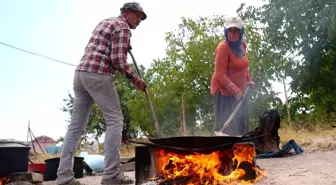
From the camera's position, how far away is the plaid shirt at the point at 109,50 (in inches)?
146

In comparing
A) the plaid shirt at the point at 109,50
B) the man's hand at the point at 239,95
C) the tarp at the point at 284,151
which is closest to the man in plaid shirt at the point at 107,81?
the plaid shirt at the point at 109,50

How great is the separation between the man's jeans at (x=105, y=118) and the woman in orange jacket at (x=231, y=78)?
4.97 feet

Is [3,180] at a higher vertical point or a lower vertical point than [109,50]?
lower

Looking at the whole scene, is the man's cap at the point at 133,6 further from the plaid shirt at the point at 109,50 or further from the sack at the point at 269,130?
the sack at the point at 269,130

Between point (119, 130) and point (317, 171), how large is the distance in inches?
75.0

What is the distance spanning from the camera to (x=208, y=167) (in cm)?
315

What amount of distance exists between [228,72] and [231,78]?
0.28ft

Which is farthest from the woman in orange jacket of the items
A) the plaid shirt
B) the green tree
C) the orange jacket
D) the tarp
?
the green tree

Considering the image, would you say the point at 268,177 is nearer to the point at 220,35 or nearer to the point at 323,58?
the point at 323,58

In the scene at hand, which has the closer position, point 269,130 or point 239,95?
point 239,95

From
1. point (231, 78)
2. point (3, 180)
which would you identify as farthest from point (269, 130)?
point (3, 180)

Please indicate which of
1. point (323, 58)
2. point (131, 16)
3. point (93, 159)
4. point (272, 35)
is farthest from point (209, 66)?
point (131, 16)

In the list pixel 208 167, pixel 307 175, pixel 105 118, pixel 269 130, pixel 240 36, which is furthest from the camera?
pixel 269 130

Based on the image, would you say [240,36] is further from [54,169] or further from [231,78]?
[54,169]
